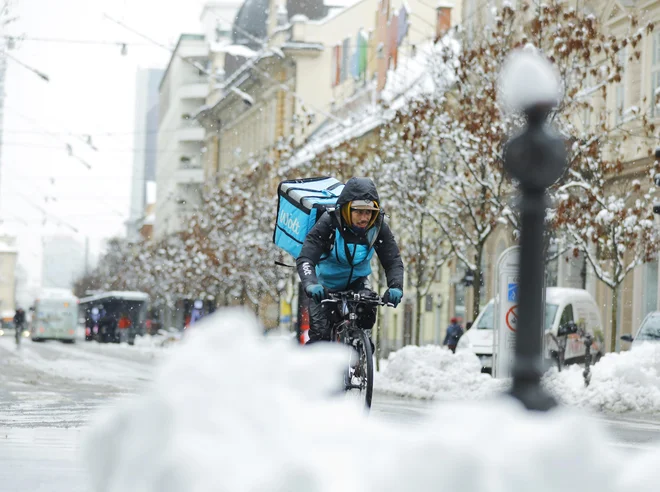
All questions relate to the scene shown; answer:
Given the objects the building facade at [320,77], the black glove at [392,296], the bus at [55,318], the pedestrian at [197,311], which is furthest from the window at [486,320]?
the bus at [55,318]

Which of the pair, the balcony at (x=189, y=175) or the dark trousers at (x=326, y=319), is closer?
the dark trousers at (x=326, y=319)

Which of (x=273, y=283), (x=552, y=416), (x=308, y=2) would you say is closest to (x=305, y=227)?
(x=552, y=416)

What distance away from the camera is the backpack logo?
10.6 metres

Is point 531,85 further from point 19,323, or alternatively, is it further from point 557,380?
point 19,323

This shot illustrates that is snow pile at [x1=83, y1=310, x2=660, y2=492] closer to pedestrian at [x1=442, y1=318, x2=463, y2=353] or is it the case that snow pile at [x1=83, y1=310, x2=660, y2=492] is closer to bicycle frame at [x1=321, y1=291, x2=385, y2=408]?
bicycle frame at [x1=321, y1=291, x2=385, y2=408]

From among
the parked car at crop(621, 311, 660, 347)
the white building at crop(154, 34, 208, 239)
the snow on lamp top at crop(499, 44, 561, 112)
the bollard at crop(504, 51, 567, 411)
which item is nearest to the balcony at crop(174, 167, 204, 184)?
the white building at crop(154, 34, 208, 239)

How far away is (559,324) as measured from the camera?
2880 cm

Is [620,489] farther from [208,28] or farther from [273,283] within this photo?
[208,28]

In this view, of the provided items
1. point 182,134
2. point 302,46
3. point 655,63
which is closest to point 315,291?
point 655,63

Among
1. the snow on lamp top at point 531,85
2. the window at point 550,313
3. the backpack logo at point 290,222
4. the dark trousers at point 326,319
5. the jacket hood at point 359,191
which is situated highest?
the jacket hood at point 359,191

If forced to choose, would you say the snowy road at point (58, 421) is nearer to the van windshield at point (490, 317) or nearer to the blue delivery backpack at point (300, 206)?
the blue delivery backpack at point (300, 206)

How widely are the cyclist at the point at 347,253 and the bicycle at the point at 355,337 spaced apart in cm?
5

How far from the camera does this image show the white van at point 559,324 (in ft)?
88.5

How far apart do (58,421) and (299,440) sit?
792 cm
